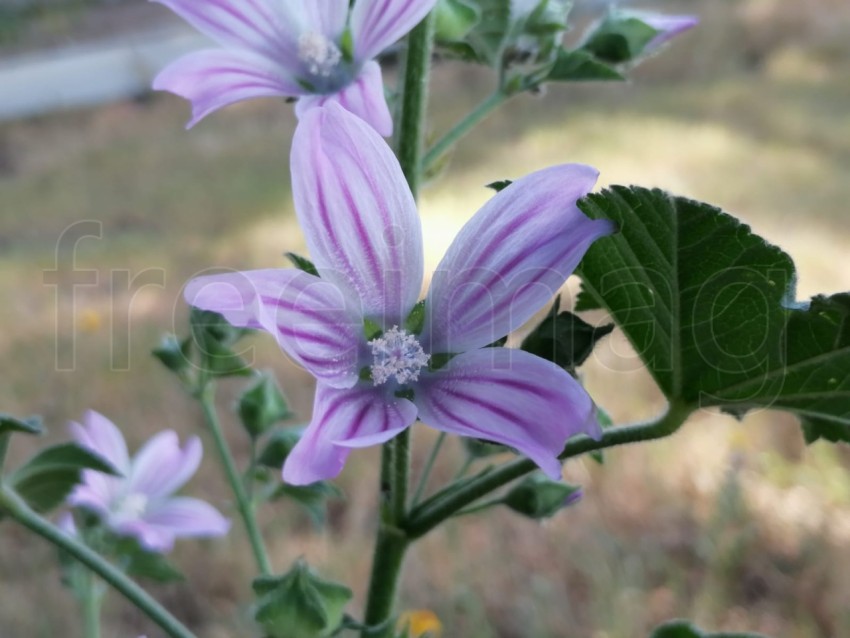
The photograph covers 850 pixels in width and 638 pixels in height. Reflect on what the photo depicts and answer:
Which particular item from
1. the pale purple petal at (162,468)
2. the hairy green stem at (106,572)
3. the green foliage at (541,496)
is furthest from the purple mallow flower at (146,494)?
the green foliage at (541,496)

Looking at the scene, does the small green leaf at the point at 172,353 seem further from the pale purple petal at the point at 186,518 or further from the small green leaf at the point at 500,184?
the small green leaf at the point at 500,184

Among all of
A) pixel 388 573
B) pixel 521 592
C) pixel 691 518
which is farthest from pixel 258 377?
pixel 691 518

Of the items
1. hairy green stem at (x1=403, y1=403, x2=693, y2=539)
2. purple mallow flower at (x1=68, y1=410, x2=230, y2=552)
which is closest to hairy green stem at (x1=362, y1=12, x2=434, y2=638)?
hairy green stem at (x1=403, y1=403, x2=693, y2=539)

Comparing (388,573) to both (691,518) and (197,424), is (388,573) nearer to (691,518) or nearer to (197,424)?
(691,518)

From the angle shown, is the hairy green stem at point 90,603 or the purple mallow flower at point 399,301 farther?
the hairy green stem at point 90,603

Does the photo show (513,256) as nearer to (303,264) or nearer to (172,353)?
(303,264)

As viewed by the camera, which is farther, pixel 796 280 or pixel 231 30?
pixel 231 30
